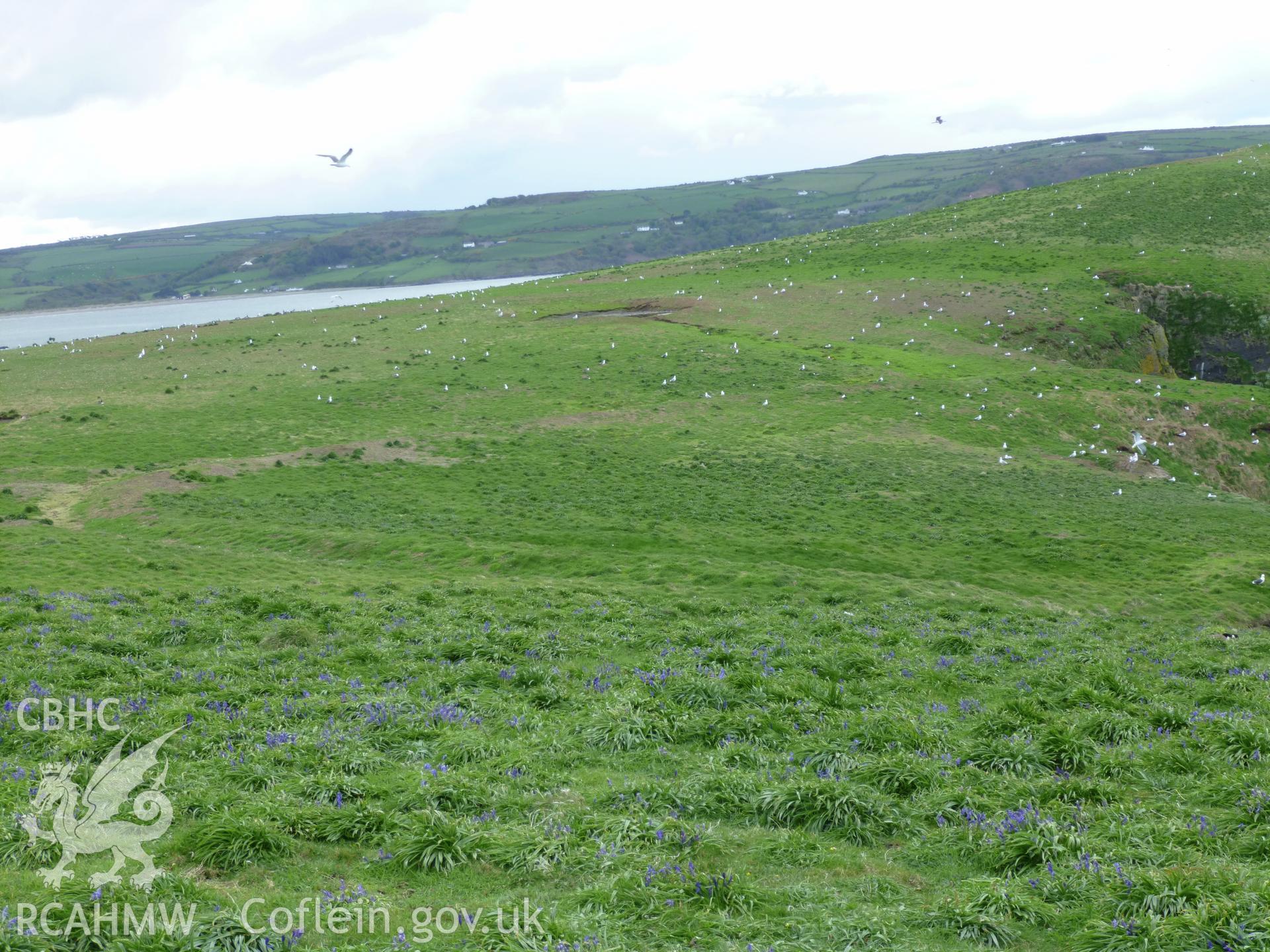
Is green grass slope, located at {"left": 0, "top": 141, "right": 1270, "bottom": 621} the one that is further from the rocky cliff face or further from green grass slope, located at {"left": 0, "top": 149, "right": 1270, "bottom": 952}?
the rocky cliff face

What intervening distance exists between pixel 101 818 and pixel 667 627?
12315 millimetres

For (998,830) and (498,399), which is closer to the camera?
(998,830)

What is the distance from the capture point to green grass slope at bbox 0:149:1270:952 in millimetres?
8180

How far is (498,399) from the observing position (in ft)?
183

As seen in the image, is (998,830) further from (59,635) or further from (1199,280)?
(1199,280)

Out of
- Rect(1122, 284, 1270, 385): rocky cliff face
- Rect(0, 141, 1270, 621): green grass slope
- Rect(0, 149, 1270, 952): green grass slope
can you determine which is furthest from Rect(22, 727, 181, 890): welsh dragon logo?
Rect(1122, 284, 1270, 385): rocky cliff face

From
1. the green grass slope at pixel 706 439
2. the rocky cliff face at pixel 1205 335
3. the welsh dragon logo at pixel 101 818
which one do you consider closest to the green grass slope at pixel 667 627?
the welsh dragon logo at pixel 101 818

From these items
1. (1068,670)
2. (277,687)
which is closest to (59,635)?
(277,687)

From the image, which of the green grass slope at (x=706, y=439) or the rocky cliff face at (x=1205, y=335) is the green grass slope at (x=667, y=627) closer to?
the green grass slope at (x=706, y=439)

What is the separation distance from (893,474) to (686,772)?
35288 millimetres

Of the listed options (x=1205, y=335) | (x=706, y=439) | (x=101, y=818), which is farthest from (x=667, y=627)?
(x=1205, y=335)

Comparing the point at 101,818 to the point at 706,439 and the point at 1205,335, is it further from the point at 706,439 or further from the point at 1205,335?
the point at 1205,335

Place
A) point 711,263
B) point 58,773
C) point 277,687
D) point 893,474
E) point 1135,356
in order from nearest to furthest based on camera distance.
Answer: point 58,773 < point 277,687 < point 893,474 < point 1135,356 < point 711,263

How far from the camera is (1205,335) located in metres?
71.2
